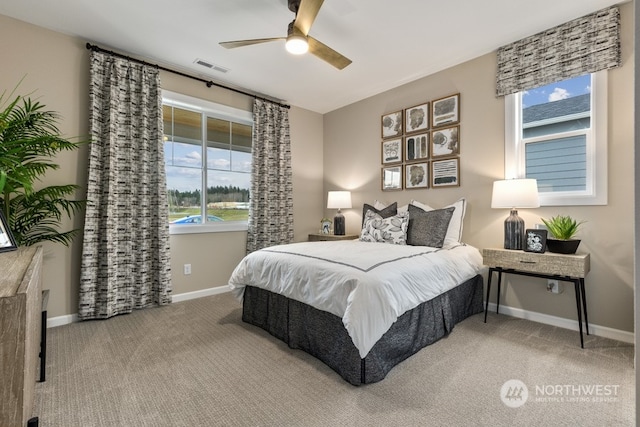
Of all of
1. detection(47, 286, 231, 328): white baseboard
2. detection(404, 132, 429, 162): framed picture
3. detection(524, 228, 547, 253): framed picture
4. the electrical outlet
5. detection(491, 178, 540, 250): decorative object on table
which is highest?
detection(404, 132, 429, 162): framed picture

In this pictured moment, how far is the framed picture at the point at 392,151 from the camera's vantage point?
3.91 m

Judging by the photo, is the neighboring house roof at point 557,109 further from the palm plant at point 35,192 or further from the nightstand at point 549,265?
A: the palm plant at point 35,192

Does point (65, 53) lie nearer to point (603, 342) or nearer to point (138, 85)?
point (138, 85)

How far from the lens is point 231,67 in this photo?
3.44 m

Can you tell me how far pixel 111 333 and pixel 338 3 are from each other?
3.37m

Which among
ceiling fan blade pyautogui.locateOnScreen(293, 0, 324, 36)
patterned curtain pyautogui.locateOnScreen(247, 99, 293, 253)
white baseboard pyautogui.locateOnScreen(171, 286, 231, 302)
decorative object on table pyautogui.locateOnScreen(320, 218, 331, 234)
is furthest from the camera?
decorative object on table pyautogui.locateOnScreen(320, 218, 331, 234)

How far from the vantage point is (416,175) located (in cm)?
373

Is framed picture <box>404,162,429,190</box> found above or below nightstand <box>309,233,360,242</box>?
above

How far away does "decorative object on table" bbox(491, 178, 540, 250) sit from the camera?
2527 millimetres

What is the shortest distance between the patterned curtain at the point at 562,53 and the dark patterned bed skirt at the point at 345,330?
205 centimetres

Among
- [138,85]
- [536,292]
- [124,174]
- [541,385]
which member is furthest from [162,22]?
[536,292]

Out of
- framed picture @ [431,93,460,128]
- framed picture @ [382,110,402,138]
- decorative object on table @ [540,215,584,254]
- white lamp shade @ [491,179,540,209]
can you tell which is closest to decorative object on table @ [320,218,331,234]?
framed picture @ [382,110,402,138]

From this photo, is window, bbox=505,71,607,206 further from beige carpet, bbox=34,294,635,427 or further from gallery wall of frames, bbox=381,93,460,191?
beige carpet, bbox=34,294,635,427

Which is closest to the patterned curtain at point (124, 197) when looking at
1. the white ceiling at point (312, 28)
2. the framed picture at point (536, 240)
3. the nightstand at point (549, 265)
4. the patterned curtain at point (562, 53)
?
the white ceiling at point (312, 28)
